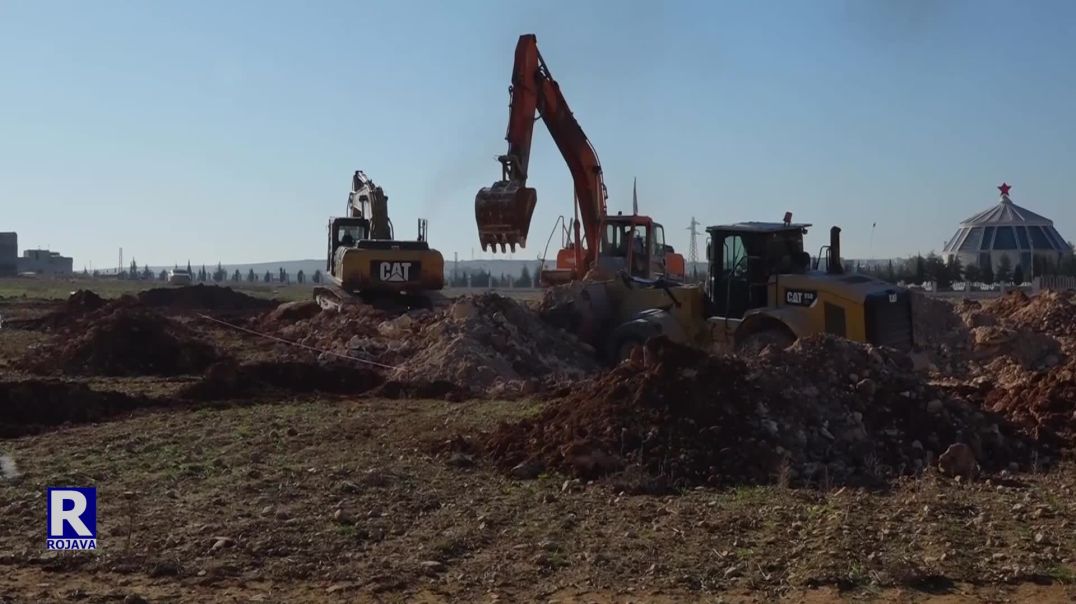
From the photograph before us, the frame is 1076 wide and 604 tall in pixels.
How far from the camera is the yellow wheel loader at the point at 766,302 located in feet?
53.0

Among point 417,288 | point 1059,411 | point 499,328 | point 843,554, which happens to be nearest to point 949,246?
point 417,288

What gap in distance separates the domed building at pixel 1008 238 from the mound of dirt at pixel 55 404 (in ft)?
173

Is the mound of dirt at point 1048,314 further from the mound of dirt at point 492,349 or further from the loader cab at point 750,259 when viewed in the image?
the mound of dirt at point 492,349

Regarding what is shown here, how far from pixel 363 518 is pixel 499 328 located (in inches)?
396

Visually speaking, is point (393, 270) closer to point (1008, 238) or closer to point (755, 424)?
point (755, 424)

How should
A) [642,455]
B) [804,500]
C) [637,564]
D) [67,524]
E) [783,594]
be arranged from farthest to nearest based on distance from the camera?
[642,455], [804,500], [67,524], [637,564], [783,594]

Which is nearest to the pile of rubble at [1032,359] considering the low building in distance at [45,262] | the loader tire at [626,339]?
the loader tire at [626,339]

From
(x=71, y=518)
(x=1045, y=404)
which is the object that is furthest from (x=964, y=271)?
(x=71, y=518)

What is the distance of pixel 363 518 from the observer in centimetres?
848

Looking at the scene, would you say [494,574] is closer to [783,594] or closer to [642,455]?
[783,594]

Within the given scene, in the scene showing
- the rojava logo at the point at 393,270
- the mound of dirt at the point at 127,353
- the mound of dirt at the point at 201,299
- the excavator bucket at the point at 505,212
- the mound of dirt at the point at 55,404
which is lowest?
the mound of dirt at the point at 55,404

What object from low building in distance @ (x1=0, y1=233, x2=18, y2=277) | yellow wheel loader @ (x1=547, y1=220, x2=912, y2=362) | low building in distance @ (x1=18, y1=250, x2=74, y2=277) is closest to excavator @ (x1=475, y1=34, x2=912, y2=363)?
yellow wheel loader @ (x1=547, y1=220, x2=912, y2=362)

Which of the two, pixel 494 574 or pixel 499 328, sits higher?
pixel 499 328

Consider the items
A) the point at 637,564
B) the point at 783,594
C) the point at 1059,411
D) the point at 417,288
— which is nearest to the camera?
the point at 783,594
